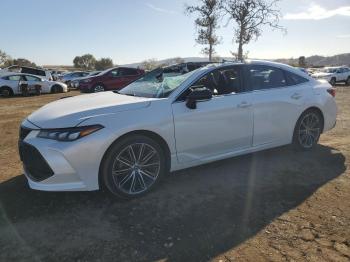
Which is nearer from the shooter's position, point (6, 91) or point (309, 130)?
point (309, 130)

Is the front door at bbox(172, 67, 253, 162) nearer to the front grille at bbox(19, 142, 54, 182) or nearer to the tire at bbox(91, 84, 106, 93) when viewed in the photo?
the front grille at bbox(19, 142, 54, 182)

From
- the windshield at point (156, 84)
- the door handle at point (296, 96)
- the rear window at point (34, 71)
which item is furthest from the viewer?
the rear window at point (34, 71)

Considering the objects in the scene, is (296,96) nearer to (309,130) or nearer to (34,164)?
(309,130)

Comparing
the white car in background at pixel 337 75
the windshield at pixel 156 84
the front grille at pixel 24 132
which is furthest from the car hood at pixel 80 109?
the white car in background at pixel 337 75

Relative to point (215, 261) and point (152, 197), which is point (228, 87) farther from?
point (215, 261)

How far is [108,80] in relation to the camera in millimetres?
20297

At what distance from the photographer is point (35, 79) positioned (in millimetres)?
21781

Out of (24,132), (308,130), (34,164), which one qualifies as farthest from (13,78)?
(308,130)

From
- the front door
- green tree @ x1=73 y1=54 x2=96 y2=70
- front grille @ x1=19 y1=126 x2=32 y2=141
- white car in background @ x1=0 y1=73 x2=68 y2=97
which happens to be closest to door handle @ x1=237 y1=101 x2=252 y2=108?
the front door

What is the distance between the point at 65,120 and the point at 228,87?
2.35m

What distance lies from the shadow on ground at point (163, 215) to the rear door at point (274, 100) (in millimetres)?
548

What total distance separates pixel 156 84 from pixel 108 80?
15.6 metres

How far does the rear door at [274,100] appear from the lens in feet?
17.9

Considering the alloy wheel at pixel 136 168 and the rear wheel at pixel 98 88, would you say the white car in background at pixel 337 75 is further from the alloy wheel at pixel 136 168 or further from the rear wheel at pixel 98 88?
the alloy wheel at pixel 136 168
